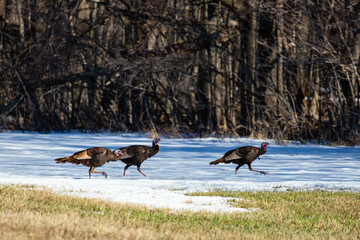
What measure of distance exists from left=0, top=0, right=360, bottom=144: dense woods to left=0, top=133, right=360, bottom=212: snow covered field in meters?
3.04

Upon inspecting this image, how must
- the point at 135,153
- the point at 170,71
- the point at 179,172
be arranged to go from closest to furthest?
1. the point at 135,153
2. the point at 179,172
3. the point at 170,71

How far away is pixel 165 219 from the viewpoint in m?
8.27

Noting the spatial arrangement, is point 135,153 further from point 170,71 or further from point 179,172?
point 170,71

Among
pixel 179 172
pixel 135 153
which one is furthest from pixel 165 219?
pixel 179 172

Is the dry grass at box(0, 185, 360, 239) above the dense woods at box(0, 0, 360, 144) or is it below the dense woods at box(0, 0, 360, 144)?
below

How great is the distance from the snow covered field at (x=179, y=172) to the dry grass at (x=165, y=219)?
30.0 inches

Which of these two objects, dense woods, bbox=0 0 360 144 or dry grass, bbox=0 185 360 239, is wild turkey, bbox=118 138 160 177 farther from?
dense woods, bbox=0 0 360 144


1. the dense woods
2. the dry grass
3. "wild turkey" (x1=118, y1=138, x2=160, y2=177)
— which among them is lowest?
the dry grass

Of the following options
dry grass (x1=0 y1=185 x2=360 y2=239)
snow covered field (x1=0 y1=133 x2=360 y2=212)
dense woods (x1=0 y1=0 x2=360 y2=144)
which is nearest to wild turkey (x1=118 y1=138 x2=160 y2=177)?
snow covered field (x1=0 y1=133 x2=360 y2=212)

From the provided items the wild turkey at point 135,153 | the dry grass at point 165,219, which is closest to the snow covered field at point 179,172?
the wild turkey at point 135,153

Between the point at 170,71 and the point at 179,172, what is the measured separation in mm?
12143

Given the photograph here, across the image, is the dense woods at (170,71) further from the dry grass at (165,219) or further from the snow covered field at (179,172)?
the dry grass at (165,219)

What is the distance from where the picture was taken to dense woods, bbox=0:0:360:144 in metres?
25.3

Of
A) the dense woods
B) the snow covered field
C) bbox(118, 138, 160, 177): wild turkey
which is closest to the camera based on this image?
the snow covered field
